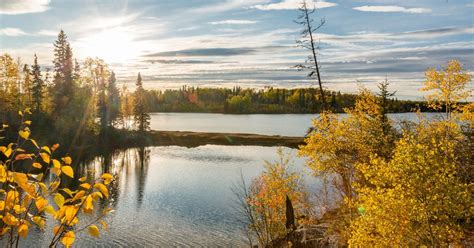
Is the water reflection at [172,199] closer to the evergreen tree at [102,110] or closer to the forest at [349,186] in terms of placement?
the forest at [349,186]

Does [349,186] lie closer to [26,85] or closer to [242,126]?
[26,85]

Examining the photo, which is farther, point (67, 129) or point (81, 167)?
point (67, 129)

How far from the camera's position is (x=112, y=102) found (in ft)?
298

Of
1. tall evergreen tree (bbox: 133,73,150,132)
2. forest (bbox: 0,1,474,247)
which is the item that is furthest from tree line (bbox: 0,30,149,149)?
forest (bbox: 0,1,474,247)

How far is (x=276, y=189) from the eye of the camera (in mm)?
31500

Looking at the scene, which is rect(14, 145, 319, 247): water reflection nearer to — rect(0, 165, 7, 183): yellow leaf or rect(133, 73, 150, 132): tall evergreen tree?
rect(133, 73, 150, 132): tall evergreen tree

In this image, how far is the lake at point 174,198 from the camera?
32344 mm

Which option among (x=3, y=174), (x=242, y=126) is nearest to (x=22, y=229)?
(x=3, y=174)

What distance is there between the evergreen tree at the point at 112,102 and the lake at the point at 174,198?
14140 mm

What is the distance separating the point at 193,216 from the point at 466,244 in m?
24.9

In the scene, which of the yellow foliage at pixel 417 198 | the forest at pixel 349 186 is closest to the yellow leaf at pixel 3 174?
the forest at pixel 349 186

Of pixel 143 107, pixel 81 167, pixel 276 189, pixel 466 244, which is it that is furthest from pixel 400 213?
pixel 143 107

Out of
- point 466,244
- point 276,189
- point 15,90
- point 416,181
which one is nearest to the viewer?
point 416,181

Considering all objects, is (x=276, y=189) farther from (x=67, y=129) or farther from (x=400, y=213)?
(x=67, y=129)
